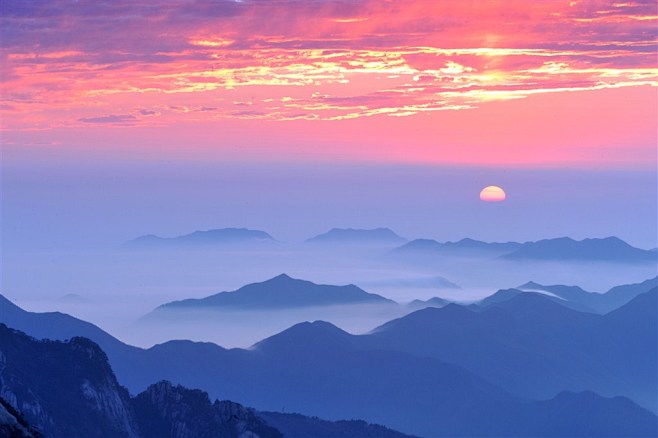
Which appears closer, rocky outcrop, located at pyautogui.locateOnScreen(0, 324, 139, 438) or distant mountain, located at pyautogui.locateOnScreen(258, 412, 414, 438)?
rocky outcrop, located at pyautogui.locateOnScreen(0, 324, 139, 438)

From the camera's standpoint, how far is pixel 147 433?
13638cm

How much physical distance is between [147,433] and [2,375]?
64.9 ft

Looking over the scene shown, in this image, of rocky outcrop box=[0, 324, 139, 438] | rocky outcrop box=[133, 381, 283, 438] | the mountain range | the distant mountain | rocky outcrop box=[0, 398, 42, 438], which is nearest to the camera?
rocky outcrop box=[0, 398, 42, 438]

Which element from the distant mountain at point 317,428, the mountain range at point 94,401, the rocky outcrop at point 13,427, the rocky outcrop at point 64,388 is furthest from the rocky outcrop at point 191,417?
the rocky outcrop at point 13,427

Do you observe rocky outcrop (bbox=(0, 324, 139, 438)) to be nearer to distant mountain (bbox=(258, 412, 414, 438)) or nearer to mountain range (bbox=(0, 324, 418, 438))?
mountain range (bbox=(0, 324, 418, 438))

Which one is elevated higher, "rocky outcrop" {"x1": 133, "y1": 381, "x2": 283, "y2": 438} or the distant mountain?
"rocky outcrop" {"x1": 133, "y1": 381, "x2": 283, "y2": 438}

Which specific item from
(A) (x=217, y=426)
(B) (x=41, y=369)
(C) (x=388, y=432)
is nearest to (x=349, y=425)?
(C) (x=388, y=432)

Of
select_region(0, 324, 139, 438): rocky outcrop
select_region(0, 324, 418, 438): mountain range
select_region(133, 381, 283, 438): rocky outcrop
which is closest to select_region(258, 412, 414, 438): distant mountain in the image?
select_region(133, 381, 283, 438): rocky outcrop

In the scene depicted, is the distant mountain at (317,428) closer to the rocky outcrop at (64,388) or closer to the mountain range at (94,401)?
the mountain range at (94,401)

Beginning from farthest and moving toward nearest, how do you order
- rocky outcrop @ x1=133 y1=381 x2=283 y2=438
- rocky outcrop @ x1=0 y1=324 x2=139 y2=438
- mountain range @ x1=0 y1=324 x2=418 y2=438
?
1. rocky outcrop @ x1=133 y1=381 x2=283 y2=438
2. mountain range @ x1=0 y1=324 x2=418 y2=438
3. rocky outcrop @ x1=0 y1=324 x2=139 y2=438

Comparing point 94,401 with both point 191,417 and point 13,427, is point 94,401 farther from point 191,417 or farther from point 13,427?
point 13,427

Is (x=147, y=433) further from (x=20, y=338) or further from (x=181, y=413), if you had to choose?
(x=20, y=338)

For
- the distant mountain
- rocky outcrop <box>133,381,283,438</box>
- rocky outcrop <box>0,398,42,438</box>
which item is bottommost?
the distant mountain

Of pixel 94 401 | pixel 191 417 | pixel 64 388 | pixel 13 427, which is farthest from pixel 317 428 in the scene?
pixel 13 427
